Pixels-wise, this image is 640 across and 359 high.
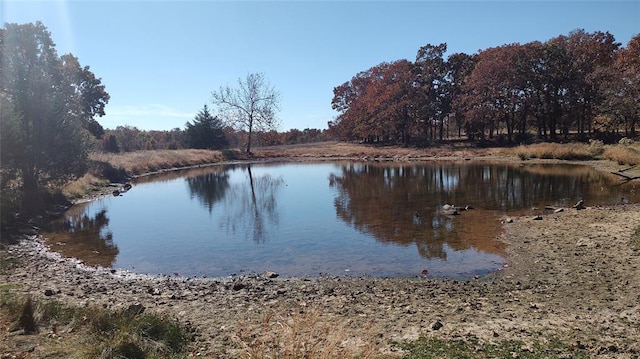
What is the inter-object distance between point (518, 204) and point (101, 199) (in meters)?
26.7

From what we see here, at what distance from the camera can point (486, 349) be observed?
640 centimetres

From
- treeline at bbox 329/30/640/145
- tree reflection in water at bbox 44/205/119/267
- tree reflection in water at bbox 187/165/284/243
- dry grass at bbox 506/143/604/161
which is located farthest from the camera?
treeline at bbox 329/30/640/145

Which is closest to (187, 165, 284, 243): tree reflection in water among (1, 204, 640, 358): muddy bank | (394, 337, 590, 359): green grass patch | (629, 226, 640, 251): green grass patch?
(1, 204, 640, 358): muddy bank

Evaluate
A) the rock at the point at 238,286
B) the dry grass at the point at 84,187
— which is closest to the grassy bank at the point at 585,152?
the rock at the point at 238,286

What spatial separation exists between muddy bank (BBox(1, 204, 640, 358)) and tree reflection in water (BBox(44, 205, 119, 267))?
1004mm

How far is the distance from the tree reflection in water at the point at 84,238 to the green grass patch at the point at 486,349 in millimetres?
11598

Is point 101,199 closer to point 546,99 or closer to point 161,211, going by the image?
point 161,211

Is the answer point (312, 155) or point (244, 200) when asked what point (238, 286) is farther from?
point (312, 155)

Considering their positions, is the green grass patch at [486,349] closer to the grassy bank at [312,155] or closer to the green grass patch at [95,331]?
the green grass patch at [95,331]

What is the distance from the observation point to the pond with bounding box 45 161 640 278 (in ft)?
45.5

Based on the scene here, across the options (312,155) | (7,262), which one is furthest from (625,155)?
(312,155)

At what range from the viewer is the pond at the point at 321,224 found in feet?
45.5

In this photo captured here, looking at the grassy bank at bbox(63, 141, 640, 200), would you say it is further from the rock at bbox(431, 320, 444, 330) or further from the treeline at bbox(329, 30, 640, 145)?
the rock at bbox(431, 320, 444, 330)

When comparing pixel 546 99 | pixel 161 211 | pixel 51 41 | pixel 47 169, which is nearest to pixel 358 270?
pixel 161 211
